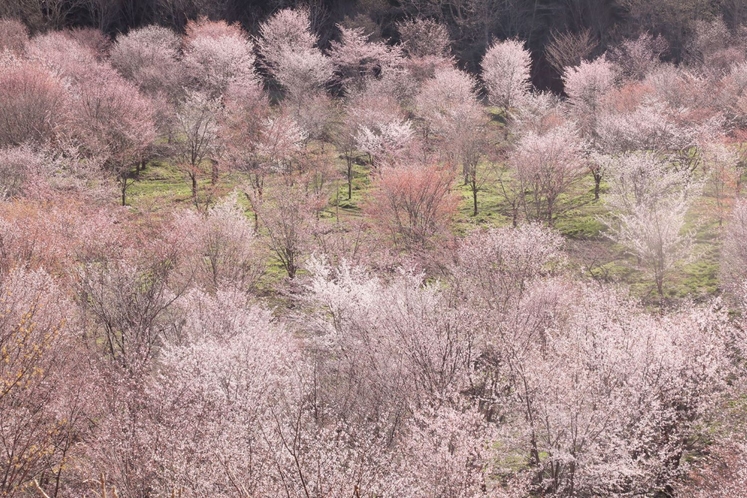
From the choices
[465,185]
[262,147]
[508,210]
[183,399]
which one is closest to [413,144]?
[465,185]

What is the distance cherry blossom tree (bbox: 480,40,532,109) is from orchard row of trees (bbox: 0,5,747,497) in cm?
59

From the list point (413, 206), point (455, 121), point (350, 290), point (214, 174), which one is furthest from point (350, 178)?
point (350, 290)

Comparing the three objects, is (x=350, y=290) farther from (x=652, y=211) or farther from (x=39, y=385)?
(x=652, y=211)

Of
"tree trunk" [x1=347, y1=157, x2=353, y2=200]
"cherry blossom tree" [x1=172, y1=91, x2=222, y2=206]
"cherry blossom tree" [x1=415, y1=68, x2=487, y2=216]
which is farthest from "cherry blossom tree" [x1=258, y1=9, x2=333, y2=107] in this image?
"cherry blossom tree" [x1=172, y1=91, x2=222, y2=206]

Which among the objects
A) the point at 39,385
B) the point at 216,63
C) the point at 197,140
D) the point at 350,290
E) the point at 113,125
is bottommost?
the point at 39,385

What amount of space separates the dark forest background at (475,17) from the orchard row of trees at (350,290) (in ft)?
31.8

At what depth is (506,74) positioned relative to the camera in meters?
68.7

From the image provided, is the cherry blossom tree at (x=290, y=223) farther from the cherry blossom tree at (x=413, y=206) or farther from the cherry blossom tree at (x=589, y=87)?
the cherry blossom tree at (x=589, y=87)

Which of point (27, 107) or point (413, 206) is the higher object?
point (27, 107)

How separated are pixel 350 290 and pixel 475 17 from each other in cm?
6778

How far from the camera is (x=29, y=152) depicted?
125 feet

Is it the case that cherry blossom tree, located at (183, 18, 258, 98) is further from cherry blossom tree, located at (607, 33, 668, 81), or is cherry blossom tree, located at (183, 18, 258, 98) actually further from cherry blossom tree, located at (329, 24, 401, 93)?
cherry blossom tree, located at (607, 33, 668, 81)

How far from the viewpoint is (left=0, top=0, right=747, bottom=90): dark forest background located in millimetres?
75938

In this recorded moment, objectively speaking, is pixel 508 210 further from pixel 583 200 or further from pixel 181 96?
pixel 181 96
